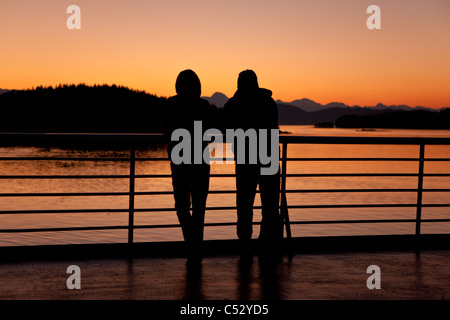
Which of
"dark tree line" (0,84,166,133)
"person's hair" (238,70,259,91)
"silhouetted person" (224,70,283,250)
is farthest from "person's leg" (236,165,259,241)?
"dark tree line" (0,84,166,133)

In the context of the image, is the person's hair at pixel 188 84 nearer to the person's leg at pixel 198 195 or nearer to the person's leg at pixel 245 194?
the person's leg at pixel 198 195

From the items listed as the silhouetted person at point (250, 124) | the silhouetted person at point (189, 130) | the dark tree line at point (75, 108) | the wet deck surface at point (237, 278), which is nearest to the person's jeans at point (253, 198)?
the silhouetted person at point (250, 124)

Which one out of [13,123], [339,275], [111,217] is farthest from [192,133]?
[13,123]

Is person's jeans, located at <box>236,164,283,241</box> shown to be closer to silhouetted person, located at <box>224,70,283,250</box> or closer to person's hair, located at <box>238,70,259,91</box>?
silhouetted person, located at <box>224,70,283,250</box>

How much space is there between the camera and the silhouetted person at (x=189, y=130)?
3936 millimetres

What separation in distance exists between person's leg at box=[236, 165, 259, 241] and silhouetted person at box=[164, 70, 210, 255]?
33cm

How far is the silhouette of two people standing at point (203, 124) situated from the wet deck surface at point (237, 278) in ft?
1.43

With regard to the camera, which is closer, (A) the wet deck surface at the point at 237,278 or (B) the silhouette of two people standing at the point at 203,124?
(A) the wet deck surface at the point at 237,278

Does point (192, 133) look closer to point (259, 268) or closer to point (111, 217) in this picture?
point (259, 268)

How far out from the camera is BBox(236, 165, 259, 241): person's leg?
4.17 metres

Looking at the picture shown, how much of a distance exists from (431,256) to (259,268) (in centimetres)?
171

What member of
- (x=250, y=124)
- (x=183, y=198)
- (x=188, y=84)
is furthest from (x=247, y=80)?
(x=183, y=198)

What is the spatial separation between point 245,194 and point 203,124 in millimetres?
733

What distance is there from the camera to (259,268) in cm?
405
